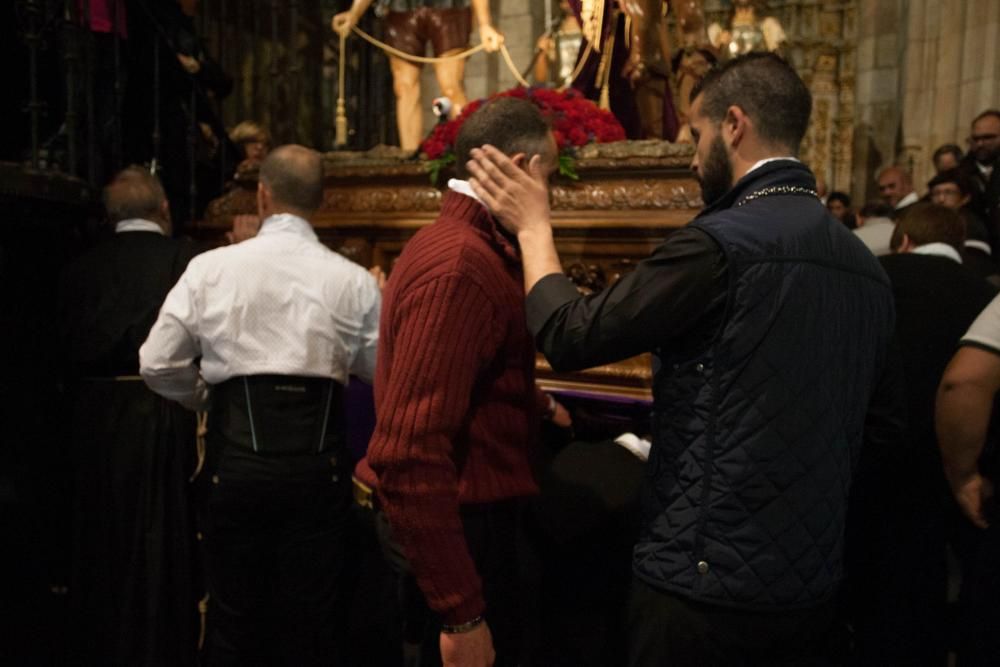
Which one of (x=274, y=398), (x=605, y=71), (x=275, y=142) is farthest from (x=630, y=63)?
(x=275, y=142)

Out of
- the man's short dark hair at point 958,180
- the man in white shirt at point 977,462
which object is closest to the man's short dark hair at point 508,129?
the man in white shirt at point 977,462

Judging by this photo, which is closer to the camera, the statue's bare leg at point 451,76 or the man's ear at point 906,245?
the man's ear at point 906,245

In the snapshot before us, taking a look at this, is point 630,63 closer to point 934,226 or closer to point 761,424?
point 934,226

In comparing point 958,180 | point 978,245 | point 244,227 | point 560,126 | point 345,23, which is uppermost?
point 345,23

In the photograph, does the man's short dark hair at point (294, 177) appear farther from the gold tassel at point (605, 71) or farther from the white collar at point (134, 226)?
the gold tassel at point (605, 71)

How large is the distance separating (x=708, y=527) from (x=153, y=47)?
4653 millimetres

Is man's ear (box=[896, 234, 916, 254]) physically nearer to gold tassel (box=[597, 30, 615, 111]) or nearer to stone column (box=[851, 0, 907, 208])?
gold tassel (box=[597, 30, 615, 111])

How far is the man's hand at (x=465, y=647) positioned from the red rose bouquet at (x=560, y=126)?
2235 mm

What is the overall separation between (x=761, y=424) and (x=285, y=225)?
159 centimetres

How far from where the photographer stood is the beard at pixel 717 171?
1.58 m

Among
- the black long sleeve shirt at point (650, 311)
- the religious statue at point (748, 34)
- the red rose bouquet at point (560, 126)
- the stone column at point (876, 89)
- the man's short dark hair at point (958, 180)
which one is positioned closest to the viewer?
the black long sleeve shirt at point (650, 311)

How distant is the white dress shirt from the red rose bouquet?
1178 millimetres

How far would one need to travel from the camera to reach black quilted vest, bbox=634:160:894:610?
1.42 metres

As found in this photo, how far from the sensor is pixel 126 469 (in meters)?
3.10
